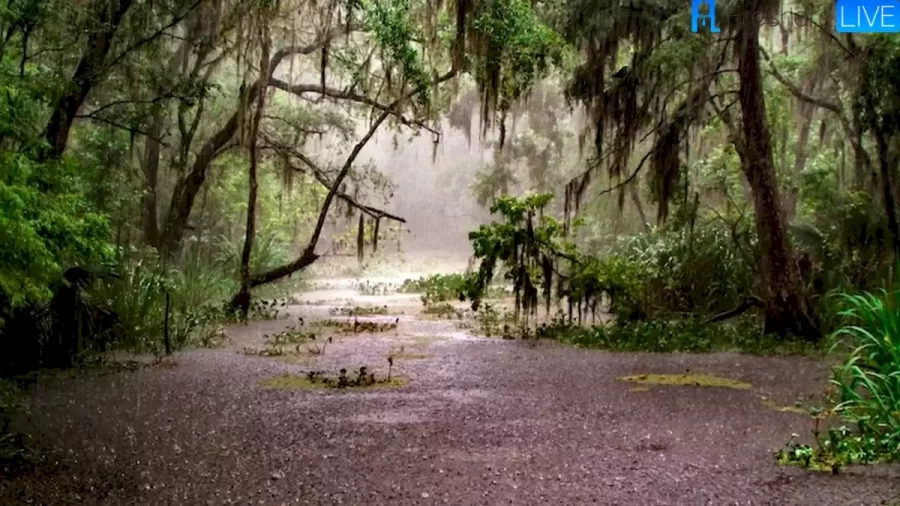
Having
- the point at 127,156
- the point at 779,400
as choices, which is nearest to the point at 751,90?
the point at 779,400

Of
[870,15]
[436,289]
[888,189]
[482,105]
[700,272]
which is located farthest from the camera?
[436,289]

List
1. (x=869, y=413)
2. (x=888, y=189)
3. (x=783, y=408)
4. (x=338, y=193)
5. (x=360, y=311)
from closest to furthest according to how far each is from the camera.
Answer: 1. (x=869, y=413)
2. (x=783, y=408)
3. (x=888, y=189)
4. (x=338, y=193)
5. (x=360, y=311)

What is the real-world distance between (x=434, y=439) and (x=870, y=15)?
21.7ft

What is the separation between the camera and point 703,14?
29.0ft

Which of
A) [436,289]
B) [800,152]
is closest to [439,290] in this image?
[436,289]

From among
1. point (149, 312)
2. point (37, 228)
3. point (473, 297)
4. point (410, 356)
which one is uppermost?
→ point (37, 228)

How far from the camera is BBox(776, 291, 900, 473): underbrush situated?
371 cm

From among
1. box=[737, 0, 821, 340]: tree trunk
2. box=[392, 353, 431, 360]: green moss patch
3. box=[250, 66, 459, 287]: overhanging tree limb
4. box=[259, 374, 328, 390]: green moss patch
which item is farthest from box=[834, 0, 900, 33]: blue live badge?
box=[259, 374, 328, 390]: green moss patch

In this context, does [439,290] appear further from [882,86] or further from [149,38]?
[882,86]

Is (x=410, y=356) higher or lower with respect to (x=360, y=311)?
lower

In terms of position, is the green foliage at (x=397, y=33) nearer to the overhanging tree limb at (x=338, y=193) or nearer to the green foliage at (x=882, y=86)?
the overhanging tree limb at (x=338, y=193)

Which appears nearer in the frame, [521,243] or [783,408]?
[783,408]

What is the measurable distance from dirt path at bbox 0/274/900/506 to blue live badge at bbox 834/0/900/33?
11.8 feet

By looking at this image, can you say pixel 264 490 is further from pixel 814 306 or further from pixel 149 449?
pixel 814 306
